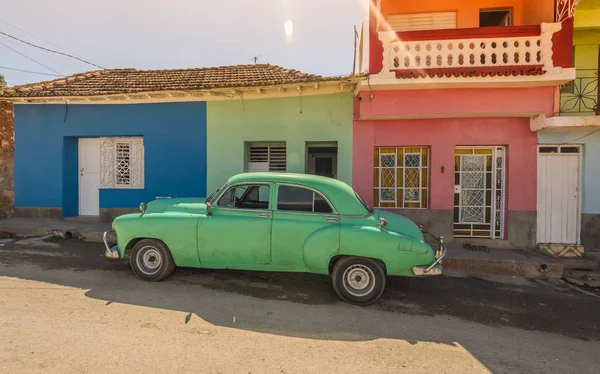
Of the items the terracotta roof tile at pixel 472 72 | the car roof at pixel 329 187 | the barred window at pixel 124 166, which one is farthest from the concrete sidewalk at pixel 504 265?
the barred window at pixel 124 166

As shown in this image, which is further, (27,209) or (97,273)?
(27,209)

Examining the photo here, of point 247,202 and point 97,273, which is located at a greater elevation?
point 247,202

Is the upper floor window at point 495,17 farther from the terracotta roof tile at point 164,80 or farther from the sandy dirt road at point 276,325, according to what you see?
the sandy dirt road at point 276,325

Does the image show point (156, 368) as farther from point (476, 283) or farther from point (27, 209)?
point (27, 209)

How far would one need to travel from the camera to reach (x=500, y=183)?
7.24 m

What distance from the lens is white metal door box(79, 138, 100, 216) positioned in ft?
29.5

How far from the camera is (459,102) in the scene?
261 inches

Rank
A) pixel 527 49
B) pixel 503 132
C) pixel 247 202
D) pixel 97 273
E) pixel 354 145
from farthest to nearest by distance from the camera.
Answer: pixel 354 145, pixel 503 132, pixel 527 49, pixel 97 273, pixel 247 202

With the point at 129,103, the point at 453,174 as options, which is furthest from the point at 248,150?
the point at 453,174

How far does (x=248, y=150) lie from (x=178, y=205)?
378 cm

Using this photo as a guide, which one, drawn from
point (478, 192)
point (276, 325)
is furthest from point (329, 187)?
point (478, 192)

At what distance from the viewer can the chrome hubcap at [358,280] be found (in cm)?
404

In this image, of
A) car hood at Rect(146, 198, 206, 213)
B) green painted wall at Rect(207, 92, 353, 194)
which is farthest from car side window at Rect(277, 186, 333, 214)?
green painted wall at Rect(207, 92, 353, 194)

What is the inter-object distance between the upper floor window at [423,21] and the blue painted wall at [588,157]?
3.57 m
